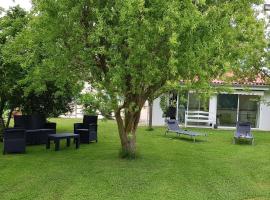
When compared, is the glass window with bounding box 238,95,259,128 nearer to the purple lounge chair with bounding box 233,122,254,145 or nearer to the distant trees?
the purple lounge chair with bounding box 233,122,254,145

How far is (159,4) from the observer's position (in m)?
9.91

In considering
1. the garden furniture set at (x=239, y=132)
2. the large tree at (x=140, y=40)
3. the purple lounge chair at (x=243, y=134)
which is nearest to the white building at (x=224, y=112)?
the garden furniture set at (x=239, y=132)

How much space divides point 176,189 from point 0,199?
11.9 ft

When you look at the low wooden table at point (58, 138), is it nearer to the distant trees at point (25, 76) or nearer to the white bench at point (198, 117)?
the distant trees at point (25, 76)

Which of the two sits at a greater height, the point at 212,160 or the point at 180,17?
the point at 180,17

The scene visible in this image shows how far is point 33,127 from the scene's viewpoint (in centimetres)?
1650

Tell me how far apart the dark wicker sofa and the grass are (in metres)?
0.68

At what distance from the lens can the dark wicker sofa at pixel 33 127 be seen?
623 inches

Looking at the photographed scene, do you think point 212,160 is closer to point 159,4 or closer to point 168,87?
point 168,87

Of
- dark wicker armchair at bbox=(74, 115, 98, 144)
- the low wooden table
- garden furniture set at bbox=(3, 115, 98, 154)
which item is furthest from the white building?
the low wooden table

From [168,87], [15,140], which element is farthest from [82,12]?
[15,140]

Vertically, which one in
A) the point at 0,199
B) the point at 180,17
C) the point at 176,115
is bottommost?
the point at 0,199

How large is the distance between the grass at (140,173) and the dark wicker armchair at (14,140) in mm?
355

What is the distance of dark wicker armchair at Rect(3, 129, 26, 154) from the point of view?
1334cm
